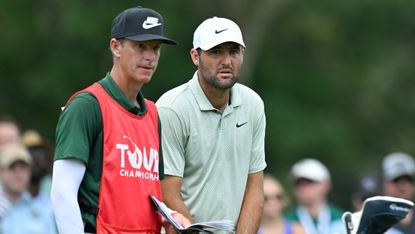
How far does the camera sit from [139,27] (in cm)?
779

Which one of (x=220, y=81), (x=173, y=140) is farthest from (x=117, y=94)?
(x=220, y=81)

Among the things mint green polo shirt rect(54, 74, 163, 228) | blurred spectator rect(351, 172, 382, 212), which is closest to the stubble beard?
mint green polo shirt rect(54, 74, 163, 228)

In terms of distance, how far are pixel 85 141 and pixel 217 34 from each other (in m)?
1.37

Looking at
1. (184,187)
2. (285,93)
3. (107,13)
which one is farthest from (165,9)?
(184,187)

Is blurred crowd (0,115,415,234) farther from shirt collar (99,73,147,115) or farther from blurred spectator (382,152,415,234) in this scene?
shirt collar (99,73,147,115)

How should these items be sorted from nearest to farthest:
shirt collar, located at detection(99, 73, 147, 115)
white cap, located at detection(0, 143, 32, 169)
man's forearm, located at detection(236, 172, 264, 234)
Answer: shirt collar, located at detection(99, 73, 147, 115)
man's forearm, located at detection(236, 172, 264, 234)
white cap, located at detection(0, 143, 32, 169)

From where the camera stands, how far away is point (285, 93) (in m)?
30.0

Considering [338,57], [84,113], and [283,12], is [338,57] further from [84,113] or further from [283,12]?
[84,113]

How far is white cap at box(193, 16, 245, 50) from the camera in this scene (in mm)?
8352

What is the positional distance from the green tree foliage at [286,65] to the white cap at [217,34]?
16909 mm

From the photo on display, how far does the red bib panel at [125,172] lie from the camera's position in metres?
7.55

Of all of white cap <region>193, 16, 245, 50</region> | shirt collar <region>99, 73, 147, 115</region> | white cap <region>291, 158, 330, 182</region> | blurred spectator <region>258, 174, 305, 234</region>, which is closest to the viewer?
shirt collar <region>99, 73, 147, 115</region>

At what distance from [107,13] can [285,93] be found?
481 centimetres

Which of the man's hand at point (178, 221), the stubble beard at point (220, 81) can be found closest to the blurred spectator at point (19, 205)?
the stubble beard at point (220, 81)
